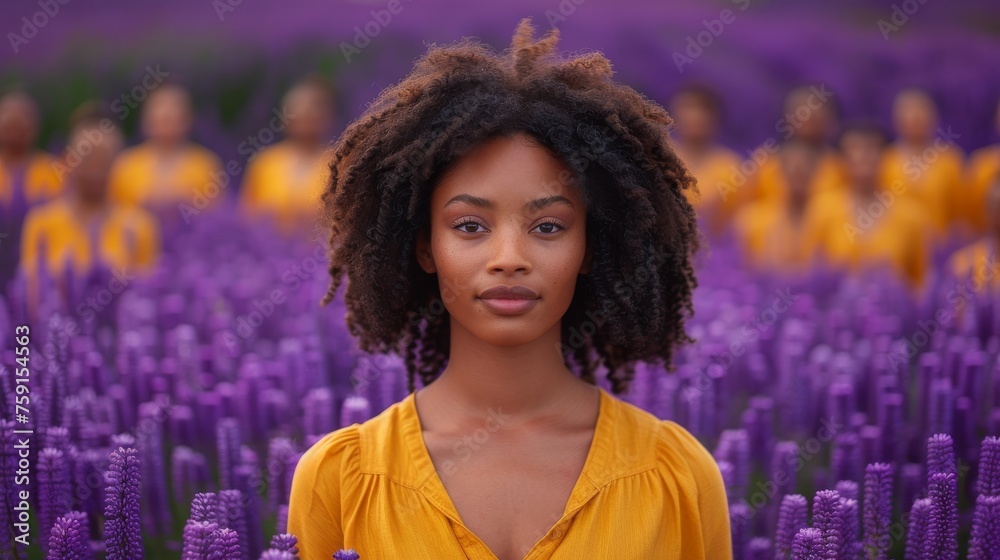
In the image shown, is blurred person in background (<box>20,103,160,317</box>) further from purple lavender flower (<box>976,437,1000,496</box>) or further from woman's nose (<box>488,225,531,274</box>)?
purple lavender flower (<box>976,437,1000,496</box>)

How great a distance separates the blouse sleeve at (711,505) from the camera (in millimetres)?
2293

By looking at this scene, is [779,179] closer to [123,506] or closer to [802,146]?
[802,146]

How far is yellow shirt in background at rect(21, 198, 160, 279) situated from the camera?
5.46 m

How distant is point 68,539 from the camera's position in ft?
7.39

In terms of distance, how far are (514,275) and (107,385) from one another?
1.87 m

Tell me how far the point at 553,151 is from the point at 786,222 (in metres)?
4.73

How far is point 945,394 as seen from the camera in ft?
10.6

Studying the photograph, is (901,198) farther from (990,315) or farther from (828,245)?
(990,315)

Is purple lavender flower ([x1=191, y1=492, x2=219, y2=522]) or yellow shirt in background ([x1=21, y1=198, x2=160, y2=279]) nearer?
purple lavender flower ([x1=191, y1=492, x2=219, y2=522])
